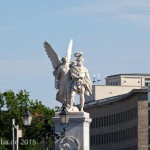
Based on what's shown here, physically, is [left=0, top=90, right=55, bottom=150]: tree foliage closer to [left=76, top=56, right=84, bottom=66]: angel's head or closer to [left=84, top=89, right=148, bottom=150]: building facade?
[left=84, top=89, right=148, bottom=150]: building facade

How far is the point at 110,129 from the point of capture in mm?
190125

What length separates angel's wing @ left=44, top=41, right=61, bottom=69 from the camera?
224 feet

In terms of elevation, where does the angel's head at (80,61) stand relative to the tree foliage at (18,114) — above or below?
below

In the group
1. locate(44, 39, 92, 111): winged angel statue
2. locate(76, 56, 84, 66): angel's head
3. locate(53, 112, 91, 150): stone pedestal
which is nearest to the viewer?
locate(53, 112, 91, 150): stone pedestal

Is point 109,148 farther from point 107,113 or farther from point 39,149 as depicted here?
point 39,149

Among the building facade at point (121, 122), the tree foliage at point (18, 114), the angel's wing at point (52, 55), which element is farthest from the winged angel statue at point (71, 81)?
the building facade at point (121, 122)

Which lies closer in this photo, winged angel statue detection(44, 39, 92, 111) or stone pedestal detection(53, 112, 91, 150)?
stone pedestal detection(53, 112, 91, 150)

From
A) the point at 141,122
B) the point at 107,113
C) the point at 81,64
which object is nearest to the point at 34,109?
the point at 141,122

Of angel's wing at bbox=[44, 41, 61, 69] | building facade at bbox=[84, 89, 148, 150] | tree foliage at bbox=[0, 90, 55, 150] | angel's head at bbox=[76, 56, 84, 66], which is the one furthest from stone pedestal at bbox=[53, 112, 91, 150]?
building facade at bbox=[84, 89, 148, 150]

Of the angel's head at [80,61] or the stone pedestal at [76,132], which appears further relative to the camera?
the angel's head at [80,61]

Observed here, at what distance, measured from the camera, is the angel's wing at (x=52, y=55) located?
68250 millimetres

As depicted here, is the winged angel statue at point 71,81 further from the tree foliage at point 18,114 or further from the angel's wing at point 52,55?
the tree foliage at point 18,114

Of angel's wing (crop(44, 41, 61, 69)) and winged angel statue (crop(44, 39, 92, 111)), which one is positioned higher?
angel's wing (crop(44, 41, 61, 69))

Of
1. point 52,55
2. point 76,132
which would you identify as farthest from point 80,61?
point 76,132
